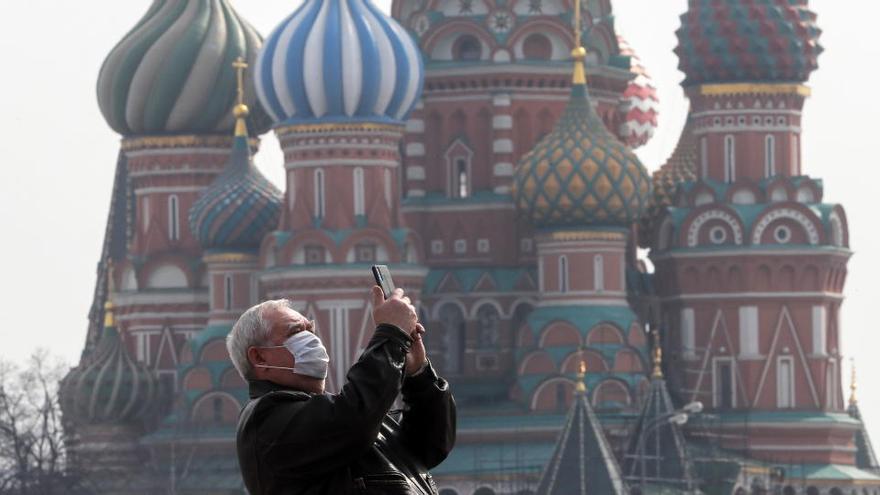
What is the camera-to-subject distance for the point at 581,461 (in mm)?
51562

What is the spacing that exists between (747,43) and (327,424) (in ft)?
155

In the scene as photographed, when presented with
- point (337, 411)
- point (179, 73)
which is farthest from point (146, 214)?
point (337, 411)

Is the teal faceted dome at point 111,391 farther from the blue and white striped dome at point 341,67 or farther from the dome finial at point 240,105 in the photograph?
the blue and white striped dome at point 341,67

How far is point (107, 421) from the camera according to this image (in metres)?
56.9

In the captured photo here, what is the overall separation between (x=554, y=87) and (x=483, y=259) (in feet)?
9.85

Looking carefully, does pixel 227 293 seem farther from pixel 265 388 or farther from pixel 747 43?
pixel 265 388

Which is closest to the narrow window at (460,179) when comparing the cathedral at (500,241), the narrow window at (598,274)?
the cathedral at (500,241)

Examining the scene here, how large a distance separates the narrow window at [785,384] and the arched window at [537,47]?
20.3ft

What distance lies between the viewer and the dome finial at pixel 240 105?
5625cm

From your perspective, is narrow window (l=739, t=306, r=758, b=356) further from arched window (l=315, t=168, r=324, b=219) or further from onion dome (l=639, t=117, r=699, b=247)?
arched window (l=315, t=168, r=324, b=219)

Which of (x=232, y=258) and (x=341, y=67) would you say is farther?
(x=232, y=258)

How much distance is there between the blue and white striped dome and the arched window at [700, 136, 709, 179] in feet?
16.1

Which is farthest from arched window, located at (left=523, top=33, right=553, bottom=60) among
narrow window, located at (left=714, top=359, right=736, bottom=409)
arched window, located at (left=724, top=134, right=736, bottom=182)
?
narrow window, located at (left=714, top=359, right=736, bottom=409)

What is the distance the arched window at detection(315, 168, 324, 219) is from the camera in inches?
2111
